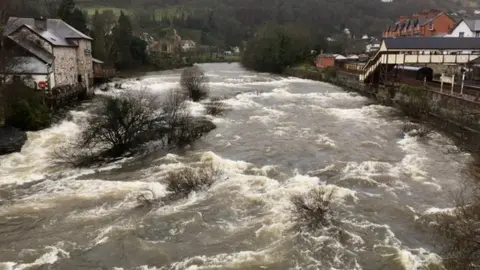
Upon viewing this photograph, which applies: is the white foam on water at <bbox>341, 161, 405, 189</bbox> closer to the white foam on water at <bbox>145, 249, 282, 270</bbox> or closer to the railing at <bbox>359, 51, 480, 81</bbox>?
the white foam on water at <bbox>145, 249, 282, 270</bbox>

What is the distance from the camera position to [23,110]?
976 inches

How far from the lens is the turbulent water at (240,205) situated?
12.3 meters

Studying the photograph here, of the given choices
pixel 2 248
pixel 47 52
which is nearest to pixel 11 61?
pixel 47 52

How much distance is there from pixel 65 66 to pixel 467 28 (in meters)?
51.3

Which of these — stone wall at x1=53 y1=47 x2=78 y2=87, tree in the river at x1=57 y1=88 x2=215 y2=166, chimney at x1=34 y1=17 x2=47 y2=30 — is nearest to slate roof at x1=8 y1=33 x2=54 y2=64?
stone wall at x1=53 y1=47 x2=78 y2=87

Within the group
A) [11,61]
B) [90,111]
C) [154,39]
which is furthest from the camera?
[154,39]

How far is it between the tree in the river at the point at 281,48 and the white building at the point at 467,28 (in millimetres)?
25165

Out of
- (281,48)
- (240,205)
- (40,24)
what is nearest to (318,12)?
(281,48)

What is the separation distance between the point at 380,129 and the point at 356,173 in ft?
35.0

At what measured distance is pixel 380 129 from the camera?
94.5 ft

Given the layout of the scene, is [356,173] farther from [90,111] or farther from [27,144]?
[90,111]

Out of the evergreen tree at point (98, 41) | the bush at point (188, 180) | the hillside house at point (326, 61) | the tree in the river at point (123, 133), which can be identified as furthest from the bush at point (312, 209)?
the hillside house at point (326, 61)

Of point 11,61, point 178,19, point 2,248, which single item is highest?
point 178,19

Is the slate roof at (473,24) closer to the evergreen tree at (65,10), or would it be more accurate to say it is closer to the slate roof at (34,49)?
the slate roof at (34,49)
